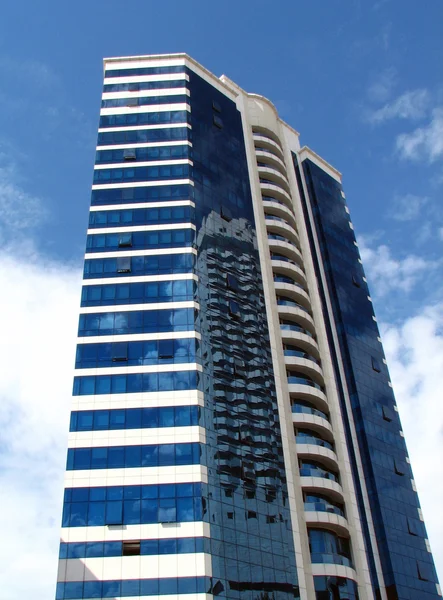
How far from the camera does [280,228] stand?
84.7 metres

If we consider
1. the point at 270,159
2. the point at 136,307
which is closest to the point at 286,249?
the point at 270,159

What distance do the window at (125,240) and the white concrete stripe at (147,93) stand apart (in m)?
22.6

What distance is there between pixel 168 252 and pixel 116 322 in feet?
32.2

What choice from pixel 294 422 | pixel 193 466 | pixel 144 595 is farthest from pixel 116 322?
pixel 144 595

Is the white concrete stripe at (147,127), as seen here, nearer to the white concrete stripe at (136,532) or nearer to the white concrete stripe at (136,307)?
the white concrete stripe at (136,307)

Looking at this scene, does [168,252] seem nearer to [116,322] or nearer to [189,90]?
[116,322]

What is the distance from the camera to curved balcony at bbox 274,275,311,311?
7862 centimetres

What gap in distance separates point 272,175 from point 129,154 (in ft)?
70.8

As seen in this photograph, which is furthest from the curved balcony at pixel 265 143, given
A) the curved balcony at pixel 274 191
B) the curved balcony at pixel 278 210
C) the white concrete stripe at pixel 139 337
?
the white concrete stripe at pixel 139 337

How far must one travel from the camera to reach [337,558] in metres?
61.8

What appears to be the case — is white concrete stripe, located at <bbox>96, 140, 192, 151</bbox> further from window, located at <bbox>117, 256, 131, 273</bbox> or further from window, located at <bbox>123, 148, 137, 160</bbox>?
window, located at <bbox>117, 256, 131, 273</bbox>

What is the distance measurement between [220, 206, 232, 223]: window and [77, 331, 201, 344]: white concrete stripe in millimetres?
18360

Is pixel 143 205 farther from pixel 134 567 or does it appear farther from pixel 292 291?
pixel 134 567

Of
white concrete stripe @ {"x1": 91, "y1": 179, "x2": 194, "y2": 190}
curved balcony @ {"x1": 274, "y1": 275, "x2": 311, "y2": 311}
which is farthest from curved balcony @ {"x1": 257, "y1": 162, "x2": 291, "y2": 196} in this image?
white concrete stripe @ {"x1": 91, "y1": 179, "x2": 194, "y2": 190}
